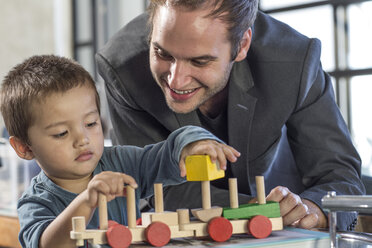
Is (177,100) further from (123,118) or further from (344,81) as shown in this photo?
(344,81)

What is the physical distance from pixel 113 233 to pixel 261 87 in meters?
0.88

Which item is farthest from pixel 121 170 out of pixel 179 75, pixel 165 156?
pixel 179 75

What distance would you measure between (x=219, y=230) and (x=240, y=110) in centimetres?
71

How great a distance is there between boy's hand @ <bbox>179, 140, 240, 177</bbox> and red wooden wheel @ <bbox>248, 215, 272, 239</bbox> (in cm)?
11

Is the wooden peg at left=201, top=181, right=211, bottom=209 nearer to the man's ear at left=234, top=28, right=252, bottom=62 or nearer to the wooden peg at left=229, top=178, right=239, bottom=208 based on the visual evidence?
the wooden peg at left=229, top=178, right=239, bottom=208

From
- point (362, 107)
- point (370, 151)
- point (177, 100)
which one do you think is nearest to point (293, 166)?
point (177, 100)

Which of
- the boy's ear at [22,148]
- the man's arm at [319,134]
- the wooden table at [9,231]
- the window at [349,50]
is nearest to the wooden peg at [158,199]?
the boy's ear at [22,148]

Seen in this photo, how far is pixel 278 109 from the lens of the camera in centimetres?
159

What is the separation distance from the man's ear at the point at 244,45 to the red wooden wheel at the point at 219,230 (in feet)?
2.46

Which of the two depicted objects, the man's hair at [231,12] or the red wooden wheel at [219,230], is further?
the man's hair at [231,12]

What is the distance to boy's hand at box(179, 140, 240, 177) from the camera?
3.07 ft

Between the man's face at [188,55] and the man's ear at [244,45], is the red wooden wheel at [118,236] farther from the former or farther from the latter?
the man's ear at [244,45]

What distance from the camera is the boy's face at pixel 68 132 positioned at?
1.12 m

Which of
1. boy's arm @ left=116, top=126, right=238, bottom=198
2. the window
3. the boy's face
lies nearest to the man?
boy's arm @ left=116, top=126, right=238, bottom=198
